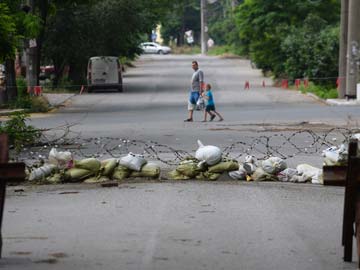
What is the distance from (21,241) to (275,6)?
46979 millimetres

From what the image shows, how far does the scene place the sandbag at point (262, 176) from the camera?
1380 cm

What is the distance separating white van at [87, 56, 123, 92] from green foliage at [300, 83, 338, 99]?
10.5 metres

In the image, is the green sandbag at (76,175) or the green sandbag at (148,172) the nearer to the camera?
the green sandbag at (76,175)

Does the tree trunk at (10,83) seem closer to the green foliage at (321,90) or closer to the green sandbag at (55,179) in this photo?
the green foliage at (321,90)

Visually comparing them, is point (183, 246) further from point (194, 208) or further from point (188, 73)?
point (188, 73)

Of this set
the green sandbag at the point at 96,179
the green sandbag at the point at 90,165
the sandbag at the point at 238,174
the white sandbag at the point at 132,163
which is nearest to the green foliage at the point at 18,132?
the green sandbag at the point at 90,165

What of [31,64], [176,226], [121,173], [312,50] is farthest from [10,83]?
[176,226]

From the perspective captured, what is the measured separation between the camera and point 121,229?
10.1 m

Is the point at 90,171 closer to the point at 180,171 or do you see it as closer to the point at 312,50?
the point at 180,171

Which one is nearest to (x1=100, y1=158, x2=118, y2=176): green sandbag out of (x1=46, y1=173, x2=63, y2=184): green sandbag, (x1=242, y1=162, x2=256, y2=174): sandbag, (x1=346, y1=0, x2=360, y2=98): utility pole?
(x1=46, y1=173, x2=63, y2=184): green sandbag

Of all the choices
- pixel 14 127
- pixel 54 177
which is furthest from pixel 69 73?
pixel 54 177

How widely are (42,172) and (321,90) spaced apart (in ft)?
102

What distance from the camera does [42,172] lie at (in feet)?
45.6

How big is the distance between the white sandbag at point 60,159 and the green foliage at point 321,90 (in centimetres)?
2765
